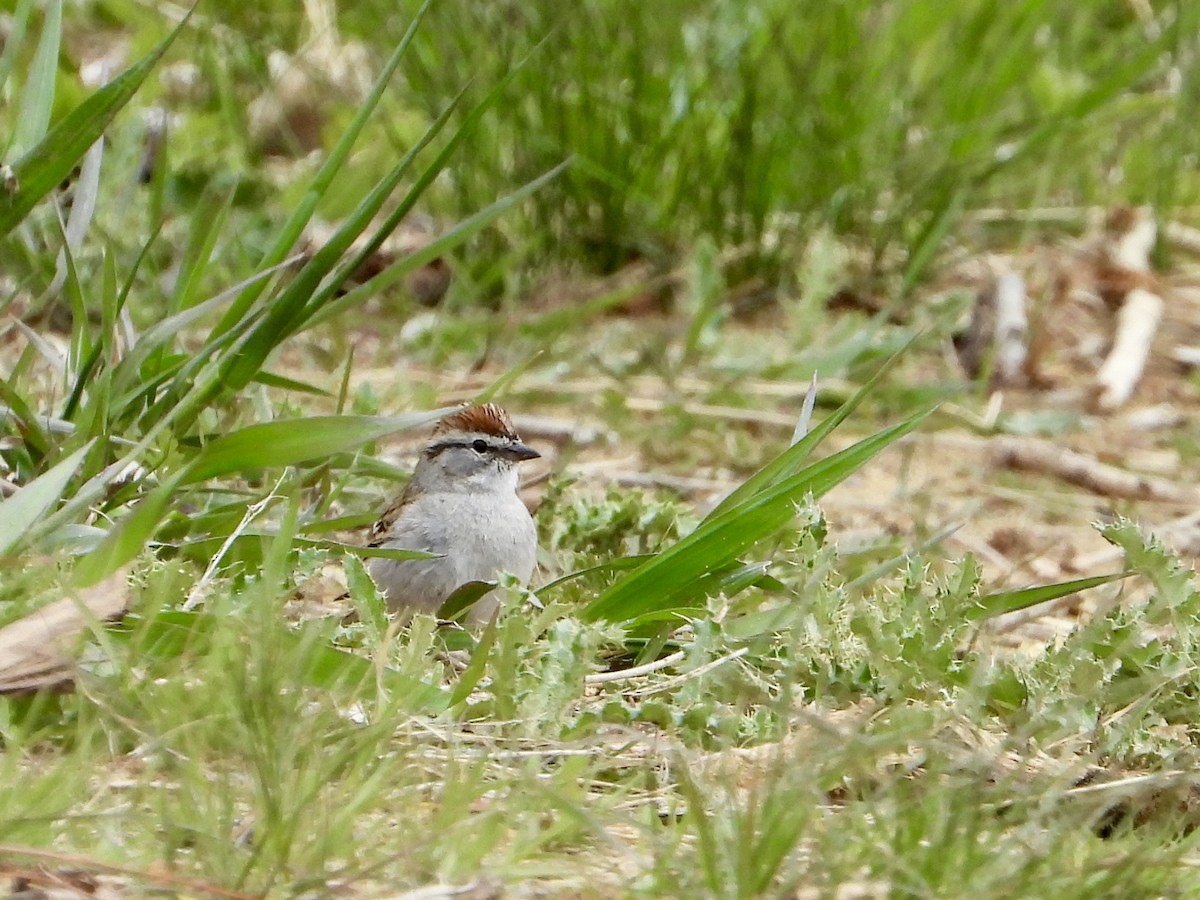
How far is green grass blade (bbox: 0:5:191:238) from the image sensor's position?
319cm

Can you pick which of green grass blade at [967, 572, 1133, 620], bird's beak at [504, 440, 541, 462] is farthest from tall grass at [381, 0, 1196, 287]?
green grass blade at [967, 572, 1133, 620]

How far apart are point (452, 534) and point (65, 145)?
118cm

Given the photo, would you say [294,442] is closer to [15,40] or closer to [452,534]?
[452,534]

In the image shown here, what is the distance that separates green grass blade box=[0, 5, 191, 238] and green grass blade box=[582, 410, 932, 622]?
125cm

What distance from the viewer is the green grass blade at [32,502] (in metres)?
2.79

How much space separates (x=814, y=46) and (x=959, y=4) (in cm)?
138

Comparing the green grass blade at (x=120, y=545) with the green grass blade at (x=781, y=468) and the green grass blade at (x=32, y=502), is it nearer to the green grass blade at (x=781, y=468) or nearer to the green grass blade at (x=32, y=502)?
the green grass blade at (x=32, y=502)

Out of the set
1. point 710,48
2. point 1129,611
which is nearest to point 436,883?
point 1129,611

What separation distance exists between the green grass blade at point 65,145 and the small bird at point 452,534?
0.98 metres

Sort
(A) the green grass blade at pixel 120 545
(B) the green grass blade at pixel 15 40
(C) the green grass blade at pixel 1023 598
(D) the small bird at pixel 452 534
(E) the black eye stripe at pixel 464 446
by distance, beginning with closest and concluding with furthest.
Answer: (A) the green grass blade at pixel 120 545 < (C) the green grass blade at pixel 1023 598 < (B) the green grass blade at pixel 15 40 < (D) the small bird at pixel 452 534 < (E) the black eye stripe at pixel 464 446

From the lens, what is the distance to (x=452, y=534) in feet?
12.8

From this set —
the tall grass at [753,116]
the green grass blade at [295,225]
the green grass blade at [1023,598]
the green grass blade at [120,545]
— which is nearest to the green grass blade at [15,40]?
the green grass blade at [295,225]

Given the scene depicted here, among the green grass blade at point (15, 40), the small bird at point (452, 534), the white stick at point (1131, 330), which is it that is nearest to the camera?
the green grass blade at point (15, 40)

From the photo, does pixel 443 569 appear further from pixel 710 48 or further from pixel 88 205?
pixel 710 48
